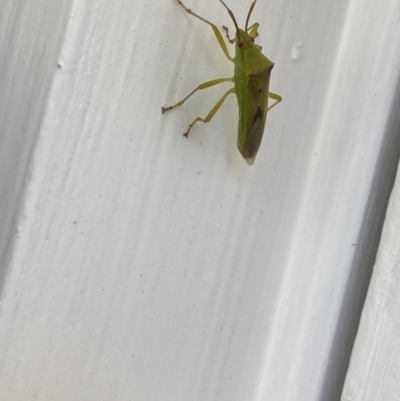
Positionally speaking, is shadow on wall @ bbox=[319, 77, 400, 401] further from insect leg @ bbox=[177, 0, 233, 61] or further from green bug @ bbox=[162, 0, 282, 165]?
insect leg @ bbox=[177, 0, 233, 61]

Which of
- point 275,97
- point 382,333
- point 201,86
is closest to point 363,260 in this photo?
point 382,333

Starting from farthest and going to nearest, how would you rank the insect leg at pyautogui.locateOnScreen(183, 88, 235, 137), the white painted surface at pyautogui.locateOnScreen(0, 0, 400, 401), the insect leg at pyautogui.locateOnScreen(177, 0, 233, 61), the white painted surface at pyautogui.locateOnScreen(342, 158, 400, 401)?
the white painted surface at pyautogui.locateOnScreen(342, 158, 400, 401)
the insect leg at pyautogui.locateOnScreen(183, 88, 235, 137)
the insect leg at pyautogui.locateOnScreen(177, 0, 233, 61)
the white painted surface at pyautogui.locateOnScreen(0, 0, 400, 401)

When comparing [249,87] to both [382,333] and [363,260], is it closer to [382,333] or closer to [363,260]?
[363,260]

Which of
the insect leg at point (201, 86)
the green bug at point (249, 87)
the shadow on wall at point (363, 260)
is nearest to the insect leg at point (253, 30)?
the green bug at point (249, 87)

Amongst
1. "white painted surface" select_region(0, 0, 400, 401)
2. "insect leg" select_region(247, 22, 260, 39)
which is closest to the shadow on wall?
"white painted surface" select_region(0, 0, 400, 401)

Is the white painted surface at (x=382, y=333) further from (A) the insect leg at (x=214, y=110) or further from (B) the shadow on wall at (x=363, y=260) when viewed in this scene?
(A) the insect leg at (x=214, y=110)

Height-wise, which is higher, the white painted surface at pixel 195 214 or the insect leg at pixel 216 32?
the insect leg at pixel 216 32
